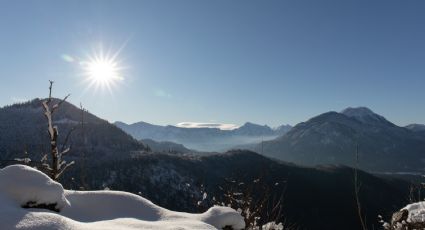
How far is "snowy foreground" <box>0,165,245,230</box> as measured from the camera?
5957mm

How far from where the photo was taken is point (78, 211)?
811 cm

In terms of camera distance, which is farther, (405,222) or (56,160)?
(405,222)

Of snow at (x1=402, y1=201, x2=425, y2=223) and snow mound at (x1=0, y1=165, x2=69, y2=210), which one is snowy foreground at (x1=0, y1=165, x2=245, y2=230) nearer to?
snow mound at (x1=0, y1=165, x2=69, y2=210)

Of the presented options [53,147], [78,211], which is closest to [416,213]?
[78,211]

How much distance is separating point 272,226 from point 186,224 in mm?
8226

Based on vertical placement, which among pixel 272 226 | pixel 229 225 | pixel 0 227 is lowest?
pixel 272 226

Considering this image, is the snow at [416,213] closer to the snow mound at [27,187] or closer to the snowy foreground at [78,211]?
the snowy foreground at [78,211]

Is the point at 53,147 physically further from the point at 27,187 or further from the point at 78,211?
the point at 27,187

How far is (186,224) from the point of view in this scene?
7.95m

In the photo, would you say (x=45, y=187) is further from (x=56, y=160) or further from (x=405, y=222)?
(x=405, y=222)

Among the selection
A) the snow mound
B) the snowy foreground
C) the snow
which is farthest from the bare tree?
the snow

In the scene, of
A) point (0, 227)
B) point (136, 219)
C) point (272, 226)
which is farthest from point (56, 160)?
point (272, 226)

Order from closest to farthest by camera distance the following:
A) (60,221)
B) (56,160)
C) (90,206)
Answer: (60,221) < (90,206) < (56,160)

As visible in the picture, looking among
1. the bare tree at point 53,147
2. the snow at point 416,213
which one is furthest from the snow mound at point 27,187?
the snow at point 416,213
